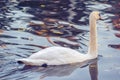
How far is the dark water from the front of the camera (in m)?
10.4

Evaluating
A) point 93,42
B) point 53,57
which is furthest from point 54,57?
point 93,42

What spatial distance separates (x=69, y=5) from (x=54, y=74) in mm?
7676

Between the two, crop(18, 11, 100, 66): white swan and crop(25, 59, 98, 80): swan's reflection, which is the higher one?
crop(18, 11, 100, 66): white swan

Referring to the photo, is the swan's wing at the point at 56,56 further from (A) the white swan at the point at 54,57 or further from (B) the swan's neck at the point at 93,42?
(B) the swan's neck at the point at 93,42

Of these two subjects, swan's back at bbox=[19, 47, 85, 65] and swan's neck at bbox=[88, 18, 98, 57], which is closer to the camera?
swan's back at bbox=[19, 47, 85, 65]

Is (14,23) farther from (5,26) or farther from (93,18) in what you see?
(93,18)

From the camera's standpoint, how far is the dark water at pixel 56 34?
34.0 ft

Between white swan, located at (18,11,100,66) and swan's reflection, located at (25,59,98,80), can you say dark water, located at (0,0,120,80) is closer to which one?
swan's reflection, located at (25,59,98,80)

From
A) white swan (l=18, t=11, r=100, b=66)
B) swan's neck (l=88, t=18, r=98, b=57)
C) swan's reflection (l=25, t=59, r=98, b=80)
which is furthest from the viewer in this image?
swan's neck (l=88, t=18, r=98, b=57)

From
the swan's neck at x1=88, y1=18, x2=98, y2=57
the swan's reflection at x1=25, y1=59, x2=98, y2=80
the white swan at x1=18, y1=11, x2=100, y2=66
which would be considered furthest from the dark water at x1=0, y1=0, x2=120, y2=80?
the swan's neck at x1=88, y1=18, x2=98, y2=57

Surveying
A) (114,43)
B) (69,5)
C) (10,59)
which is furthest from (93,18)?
(69,5)

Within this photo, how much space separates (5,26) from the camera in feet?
46.4

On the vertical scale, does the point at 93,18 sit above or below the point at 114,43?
above

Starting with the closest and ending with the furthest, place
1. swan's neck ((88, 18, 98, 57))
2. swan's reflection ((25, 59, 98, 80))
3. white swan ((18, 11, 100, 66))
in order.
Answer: swan's reflection ((25, 59, 98, 80)) → white swan ((18, 11, 100, 66)) → swan's neck ((88, 18, 98, 57))
